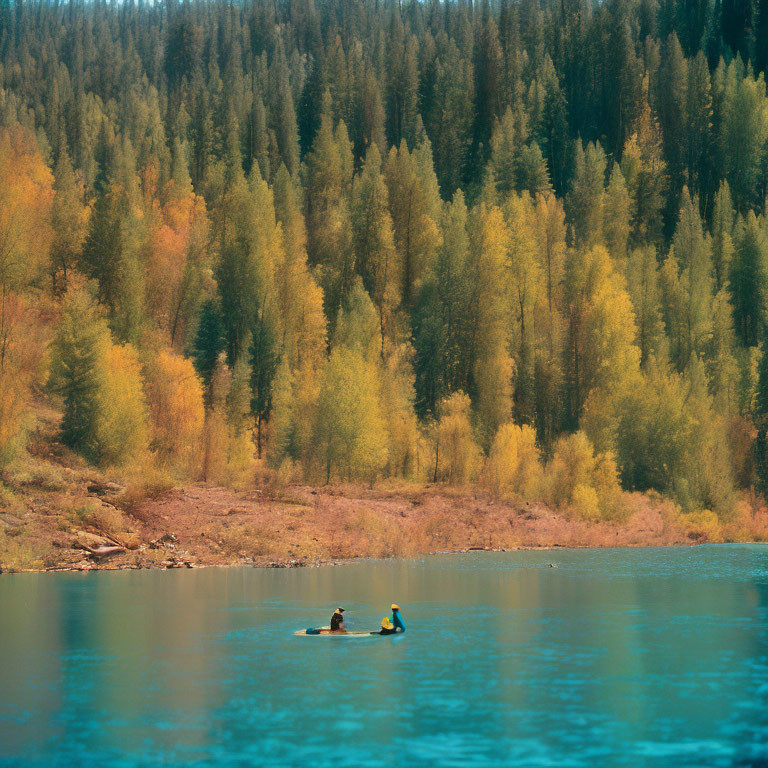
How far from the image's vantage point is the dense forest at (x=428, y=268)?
7788 cm

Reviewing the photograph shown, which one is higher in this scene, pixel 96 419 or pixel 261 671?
pixel 96 419

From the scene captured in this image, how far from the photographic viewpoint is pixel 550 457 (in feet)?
290

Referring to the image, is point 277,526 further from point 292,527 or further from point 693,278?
point 693,278

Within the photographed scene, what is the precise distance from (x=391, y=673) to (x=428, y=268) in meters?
71.4

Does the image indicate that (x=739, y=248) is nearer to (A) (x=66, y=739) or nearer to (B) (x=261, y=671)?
(B) (x=261, y=671)

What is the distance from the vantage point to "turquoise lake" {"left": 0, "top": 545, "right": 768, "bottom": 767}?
2286 centimetres

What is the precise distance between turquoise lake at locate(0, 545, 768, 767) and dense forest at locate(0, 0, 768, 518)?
79.5 feet

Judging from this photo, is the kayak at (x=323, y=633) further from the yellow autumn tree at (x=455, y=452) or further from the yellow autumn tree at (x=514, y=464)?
the yellow autumn tree at (x=455, y=452)

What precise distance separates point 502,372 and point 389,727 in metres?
65.5

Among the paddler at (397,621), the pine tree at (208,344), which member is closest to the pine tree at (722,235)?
the pine tree at (208,344)

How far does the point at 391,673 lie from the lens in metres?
31.3

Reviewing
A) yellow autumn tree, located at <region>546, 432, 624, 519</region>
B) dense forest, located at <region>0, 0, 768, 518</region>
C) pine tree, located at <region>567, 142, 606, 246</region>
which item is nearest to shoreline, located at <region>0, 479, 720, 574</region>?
yellow autumn tree, located at <region>546, 432, 624, 519</region>

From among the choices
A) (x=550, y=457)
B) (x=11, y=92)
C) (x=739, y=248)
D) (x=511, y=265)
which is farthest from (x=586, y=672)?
(x=11, y=92)

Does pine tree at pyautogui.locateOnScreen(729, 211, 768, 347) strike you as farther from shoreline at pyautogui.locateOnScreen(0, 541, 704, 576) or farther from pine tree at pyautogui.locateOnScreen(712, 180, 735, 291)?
shoreline at pyautogui.locateOnScreen(0, 541, 704, 576)
